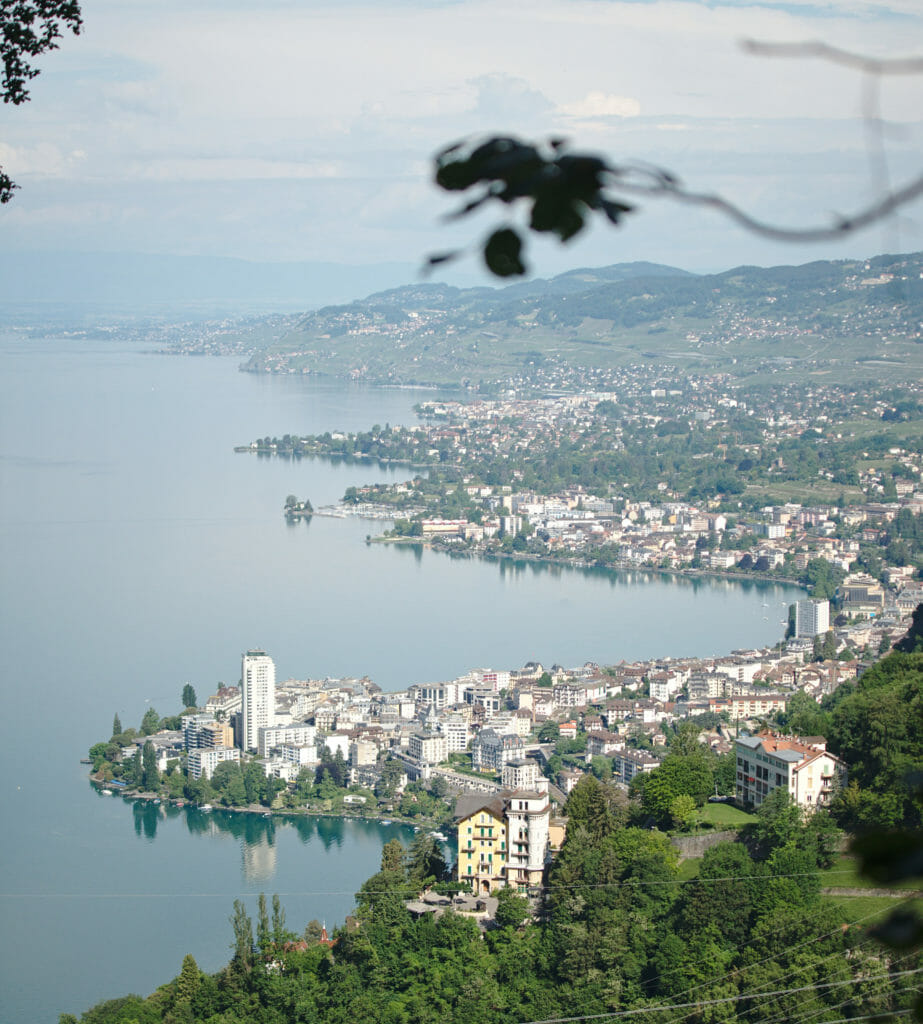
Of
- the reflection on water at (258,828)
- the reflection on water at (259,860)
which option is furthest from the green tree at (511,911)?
the reflection on water at (258,828)

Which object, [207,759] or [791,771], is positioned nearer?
[791,771]

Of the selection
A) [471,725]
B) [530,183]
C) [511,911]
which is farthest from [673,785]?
[471,725]

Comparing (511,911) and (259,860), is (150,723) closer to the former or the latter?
(259,860)

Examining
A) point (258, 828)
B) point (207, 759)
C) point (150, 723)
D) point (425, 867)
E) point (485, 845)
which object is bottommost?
point (258, 828)

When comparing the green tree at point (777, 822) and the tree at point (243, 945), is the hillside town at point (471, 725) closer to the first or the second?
the tree at point (243, 945)

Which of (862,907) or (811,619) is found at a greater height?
(862,907)

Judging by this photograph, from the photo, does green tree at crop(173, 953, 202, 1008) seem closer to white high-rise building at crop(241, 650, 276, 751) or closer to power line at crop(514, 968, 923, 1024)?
power line at crop(514, 968, 923, 1024)

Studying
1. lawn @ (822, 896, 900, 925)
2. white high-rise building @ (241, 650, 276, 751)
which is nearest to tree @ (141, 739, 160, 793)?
white high-rise building @ (241, 650, 276, 751)
